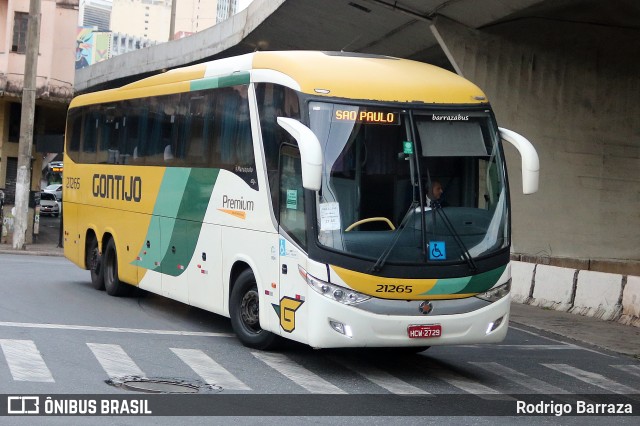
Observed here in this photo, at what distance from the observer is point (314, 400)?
10070 millimetres

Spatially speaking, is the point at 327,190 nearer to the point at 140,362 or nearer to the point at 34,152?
the point at 140,362

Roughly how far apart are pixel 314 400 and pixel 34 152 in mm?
31292

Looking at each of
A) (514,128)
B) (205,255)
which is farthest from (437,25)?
(205,255)

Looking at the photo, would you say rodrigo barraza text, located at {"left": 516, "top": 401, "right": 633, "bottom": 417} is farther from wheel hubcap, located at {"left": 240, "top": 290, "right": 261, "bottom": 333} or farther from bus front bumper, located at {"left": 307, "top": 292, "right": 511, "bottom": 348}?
wheel hubcap, located at {"left": 240, "top": 290, "right": 261, "bottom": 333}

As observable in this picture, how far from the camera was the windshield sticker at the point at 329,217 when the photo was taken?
11.2 m

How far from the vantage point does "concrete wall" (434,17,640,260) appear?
27.7m

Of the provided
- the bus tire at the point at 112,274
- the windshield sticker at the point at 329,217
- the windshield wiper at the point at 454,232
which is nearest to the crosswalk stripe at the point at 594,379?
the windshield wiper at the point at 454,232

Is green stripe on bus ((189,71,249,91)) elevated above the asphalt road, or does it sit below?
above

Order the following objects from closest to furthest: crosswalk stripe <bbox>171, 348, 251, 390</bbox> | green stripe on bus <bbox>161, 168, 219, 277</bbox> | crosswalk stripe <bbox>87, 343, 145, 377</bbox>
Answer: crosswalk stripe <bbox>171, 348, 251, 390</bbox>
crosswalk stripe <bbox>87, 343, 145, 377</bbox>
green stripe on bus <bbox>161, 168, 219, 277</bbox>

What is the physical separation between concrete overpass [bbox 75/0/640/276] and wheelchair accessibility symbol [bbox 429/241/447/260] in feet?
48.1

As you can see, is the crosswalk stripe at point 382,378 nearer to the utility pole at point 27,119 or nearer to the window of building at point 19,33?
the utility pole at point 27,119

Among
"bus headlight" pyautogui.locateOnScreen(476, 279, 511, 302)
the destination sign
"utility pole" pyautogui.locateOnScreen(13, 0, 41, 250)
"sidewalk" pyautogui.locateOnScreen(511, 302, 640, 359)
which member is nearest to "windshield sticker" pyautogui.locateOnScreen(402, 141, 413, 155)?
the destination sign

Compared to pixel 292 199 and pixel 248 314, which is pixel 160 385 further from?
pixel 248 314

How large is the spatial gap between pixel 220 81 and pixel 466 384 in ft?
16.9
